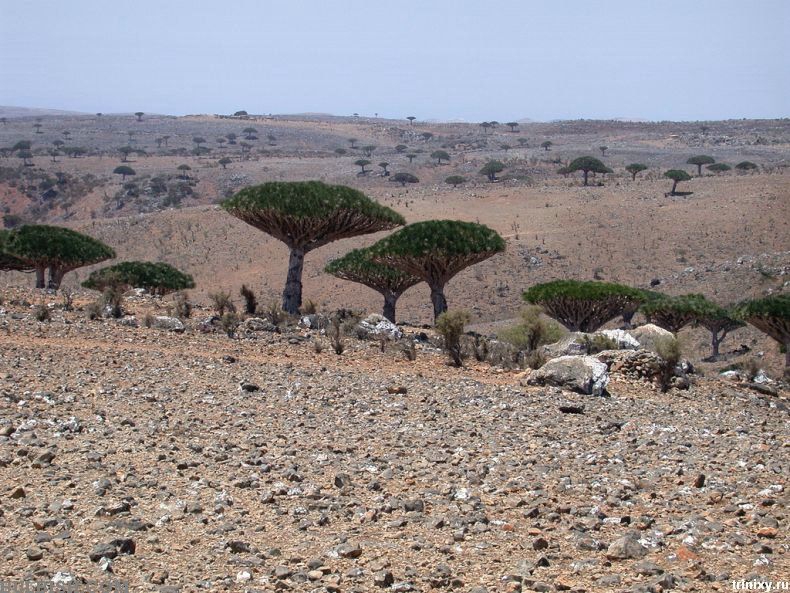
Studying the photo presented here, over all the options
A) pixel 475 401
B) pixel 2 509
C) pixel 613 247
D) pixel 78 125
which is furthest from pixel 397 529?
pixel 78 125

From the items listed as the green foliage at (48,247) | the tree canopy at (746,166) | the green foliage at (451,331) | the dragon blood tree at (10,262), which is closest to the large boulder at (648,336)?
the green foliage at (451,331)

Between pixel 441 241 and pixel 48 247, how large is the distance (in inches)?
484

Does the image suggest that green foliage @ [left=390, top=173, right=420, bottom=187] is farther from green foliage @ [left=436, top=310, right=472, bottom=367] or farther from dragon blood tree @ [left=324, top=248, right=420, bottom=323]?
green foliage @ [left=436, top=310, right=472, bottom=367]

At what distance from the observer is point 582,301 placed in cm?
2438

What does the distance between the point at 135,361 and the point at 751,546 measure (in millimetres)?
9479

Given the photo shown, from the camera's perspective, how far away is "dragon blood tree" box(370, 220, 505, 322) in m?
Result: 23.2

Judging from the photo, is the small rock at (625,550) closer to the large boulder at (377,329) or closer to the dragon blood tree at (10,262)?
the large boulder at (377,329)

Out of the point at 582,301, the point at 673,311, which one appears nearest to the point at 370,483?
the point at 582,301

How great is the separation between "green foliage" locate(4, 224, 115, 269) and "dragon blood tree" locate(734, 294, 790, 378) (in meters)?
20.5

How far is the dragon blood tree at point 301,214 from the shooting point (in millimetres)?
22188

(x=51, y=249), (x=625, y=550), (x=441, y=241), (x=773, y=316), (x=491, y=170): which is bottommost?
(x=773, y=316)

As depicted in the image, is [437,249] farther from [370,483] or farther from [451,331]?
[370,483]

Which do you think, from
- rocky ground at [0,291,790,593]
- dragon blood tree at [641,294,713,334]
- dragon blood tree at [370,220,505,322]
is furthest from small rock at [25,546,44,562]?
dragon blood tree at [641,294,713,334]

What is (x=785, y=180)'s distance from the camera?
55.2m
